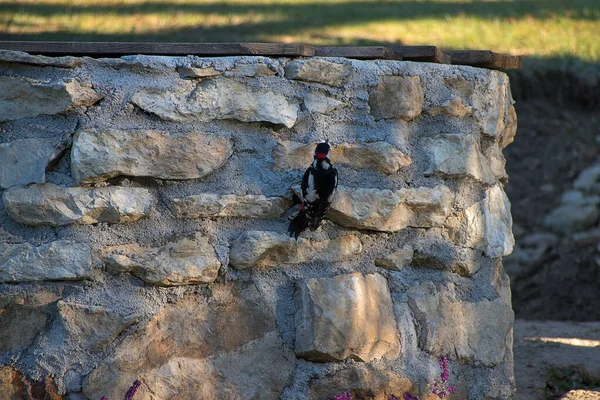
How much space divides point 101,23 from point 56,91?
4.83 m

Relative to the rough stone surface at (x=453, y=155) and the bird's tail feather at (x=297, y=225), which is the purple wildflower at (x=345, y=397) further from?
the rough stone surface at (x=453, y=155)

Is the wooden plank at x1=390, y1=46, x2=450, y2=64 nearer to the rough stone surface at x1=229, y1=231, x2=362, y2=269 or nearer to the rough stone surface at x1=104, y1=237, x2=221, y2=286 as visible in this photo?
the rough stone surface at x1=229, y1=231, x2=362, y2=269

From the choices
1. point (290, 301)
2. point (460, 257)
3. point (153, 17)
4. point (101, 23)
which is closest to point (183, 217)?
point (290, 301)

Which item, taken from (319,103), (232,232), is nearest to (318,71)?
(319,103)

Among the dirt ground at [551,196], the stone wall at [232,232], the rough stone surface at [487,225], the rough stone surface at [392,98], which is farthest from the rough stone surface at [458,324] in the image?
the dirt ground at [551,196]

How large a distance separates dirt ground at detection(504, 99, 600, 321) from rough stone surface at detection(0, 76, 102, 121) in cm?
452

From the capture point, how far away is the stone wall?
253cm

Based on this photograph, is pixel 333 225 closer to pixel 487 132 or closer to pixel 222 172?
pixel 222 172

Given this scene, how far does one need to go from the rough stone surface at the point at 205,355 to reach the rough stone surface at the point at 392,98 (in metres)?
0.85

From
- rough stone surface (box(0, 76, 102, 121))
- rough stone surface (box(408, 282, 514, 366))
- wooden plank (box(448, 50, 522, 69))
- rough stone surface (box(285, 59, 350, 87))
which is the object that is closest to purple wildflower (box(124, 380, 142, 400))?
rough stone surface (box(0, 76, 102, 121))

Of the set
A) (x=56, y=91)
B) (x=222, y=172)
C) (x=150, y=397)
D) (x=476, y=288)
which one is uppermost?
(x=56, y=91)

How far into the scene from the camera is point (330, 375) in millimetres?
2740

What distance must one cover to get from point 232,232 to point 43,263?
651mm

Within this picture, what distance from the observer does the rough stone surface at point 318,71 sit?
276cm
